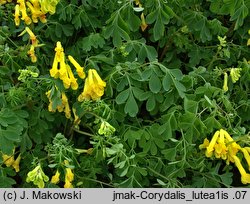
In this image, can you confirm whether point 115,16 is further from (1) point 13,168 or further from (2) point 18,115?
(1) point 13,168

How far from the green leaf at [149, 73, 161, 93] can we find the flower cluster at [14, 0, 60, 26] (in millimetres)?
548

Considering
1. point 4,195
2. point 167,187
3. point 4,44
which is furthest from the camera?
point 4,44

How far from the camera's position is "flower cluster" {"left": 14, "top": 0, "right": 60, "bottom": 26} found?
6.82 ft

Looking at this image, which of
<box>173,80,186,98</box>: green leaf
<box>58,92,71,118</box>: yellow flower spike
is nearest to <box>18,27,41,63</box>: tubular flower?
<box>58,92,71,118</box>: yellow flower spike

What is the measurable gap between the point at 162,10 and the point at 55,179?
0.84 m

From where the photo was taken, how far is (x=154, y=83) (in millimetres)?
1944

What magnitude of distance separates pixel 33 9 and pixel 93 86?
539mm

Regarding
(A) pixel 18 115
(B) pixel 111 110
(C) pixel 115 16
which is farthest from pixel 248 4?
(A) pixel 18 115

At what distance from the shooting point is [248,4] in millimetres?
2039

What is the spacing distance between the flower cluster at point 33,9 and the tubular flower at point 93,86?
0.37 metres

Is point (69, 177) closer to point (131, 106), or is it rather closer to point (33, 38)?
point (131, 106)

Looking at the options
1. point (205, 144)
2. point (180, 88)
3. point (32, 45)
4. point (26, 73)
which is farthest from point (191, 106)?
point (32, 45)

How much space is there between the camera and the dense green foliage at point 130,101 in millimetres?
1927

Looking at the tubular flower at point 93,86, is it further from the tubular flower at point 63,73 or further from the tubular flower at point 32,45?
Result: the tubular flower at point 32,45
